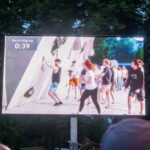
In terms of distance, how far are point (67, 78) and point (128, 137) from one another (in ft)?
12.1

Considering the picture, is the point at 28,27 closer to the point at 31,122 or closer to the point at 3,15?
the point at 3,15

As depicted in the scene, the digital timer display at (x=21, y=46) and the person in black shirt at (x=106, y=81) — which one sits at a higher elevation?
the digital timer display at (x=21, y=46)

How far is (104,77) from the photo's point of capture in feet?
14.0

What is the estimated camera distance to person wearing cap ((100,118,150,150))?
569 mm

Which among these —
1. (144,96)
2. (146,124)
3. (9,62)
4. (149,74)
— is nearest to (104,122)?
(149,74)

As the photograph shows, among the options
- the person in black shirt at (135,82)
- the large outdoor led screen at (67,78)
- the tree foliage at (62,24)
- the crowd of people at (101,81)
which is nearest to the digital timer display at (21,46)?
the large outdoor led screen at (67,78)

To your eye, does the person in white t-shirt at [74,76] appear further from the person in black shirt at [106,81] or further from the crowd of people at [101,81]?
the person in black shirt at [106,81]

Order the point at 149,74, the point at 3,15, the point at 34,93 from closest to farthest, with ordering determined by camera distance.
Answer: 1. the point at 34,93
2. the point at 149,74
3. the point at 3,15

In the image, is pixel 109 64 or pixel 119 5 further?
pixel 119 5

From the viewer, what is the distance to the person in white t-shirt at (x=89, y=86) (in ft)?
13.9

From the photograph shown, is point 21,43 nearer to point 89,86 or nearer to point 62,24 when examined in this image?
point 89,86

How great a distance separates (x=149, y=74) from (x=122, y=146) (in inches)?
208

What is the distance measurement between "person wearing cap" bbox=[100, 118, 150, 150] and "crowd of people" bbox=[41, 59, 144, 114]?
3618 mm

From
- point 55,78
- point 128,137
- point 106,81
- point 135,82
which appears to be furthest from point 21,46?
point 128,137
